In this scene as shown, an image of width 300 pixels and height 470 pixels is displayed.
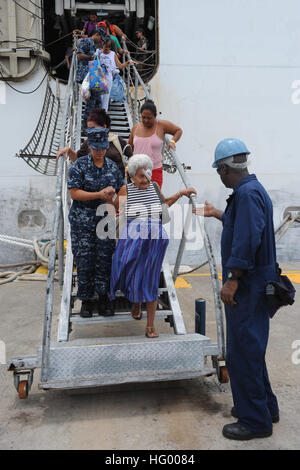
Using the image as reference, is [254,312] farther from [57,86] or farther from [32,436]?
[57,86]

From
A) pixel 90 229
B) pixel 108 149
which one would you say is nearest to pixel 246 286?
pixel 90 229

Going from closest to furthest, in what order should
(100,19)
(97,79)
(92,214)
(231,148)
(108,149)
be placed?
(231,148)
(92,214)
(108,149)
(97,79)
(100,19)

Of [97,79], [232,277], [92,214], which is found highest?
[97,79]

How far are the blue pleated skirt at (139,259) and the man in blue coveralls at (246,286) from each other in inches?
24.9

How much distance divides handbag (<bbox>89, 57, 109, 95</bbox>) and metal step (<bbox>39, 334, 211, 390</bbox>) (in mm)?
3337

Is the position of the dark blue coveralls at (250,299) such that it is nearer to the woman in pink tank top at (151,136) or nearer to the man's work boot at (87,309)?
the man's work boot at (87,309)

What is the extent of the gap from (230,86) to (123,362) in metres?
6.39

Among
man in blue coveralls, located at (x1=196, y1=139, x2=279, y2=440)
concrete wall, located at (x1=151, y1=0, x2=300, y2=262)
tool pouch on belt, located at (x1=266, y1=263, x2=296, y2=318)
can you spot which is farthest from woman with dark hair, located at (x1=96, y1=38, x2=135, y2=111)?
tool pouch on belt, located at (x1=266, y1=263, x2=296, y2=318)

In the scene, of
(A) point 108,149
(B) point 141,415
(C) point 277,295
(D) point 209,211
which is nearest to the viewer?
(C) point 277,295

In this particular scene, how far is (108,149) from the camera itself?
3.50 metres

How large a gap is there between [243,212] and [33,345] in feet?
8.51

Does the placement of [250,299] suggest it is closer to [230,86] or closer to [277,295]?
[277,295]

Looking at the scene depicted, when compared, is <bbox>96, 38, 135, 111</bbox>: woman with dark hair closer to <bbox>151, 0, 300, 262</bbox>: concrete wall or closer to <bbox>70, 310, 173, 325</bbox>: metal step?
<bbox>151, 0, 300, 262</bbox>: concrete wall

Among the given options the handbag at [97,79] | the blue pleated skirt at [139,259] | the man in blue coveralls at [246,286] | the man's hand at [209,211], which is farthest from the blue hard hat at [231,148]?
the handbag at [97,79]
